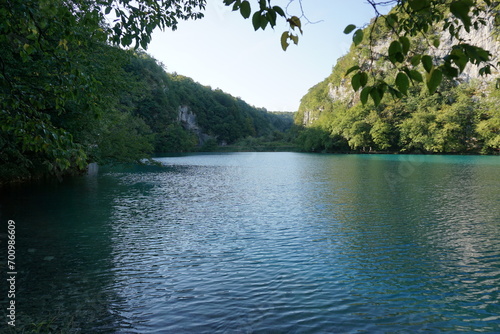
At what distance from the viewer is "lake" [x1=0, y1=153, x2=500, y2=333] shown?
21.5 feet

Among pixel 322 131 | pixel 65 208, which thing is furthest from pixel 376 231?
pixel 322 131

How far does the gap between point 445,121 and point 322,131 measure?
43.0m

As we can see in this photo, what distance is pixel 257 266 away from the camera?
9.55 metres

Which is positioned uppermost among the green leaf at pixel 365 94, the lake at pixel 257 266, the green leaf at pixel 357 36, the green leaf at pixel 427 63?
the green leaf at pixel 357 36

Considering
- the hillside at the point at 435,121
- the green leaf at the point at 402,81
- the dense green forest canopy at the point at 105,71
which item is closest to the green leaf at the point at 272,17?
the dense green forest canopy at the point at 105,71

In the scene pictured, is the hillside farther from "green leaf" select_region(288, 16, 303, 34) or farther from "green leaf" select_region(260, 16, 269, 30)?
"green leaf" select_region(260, 16, 269, 30)

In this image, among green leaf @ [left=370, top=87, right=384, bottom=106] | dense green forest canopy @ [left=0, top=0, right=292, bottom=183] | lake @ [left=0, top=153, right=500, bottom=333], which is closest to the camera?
green leaf @ [left=370, top=87, right=384, bottom=106]

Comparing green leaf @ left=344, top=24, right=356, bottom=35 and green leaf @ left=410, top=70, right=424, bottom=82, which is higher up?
green leaf @ left=344, top=24, right=356, bottom=35

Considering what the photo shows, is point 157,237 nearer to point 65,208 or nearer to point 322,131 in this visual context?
point 65,208

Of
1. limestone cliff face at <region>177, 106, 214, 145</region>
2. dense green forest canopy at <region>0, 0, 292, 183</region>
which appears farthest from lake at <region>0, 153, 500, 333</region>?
limestone cliff face at <region>177, 106, 214, 145</region>

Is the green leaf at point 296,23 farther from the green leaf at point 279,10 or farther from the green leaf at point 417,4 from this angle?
the green leaf at point 417,4

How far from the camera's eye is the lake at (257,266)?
6.55 m

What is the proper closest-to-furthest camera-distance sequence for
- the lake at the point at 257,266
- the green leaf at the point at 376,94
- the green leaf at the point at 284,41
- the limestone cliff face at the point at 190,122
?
the green leaf at the point at 376,94, the green leaf at the point at 284,41, the lake at the point at 257,266, the limestone cliff face at the point at 190,122

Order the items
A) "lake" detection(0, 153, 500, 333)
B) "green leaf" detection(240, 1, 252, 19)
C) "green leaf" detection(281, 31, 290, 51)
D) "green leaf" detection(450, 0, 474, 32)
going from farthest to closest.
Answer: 1. "lake" detection(0, 153, 500, 333)
2. "green leaf" detection(281, 31, 290, 51)
3. "green leaf" detection(240, 1, 252, 19)
4. "green leaf" detection(450, 0, 474, 32)
